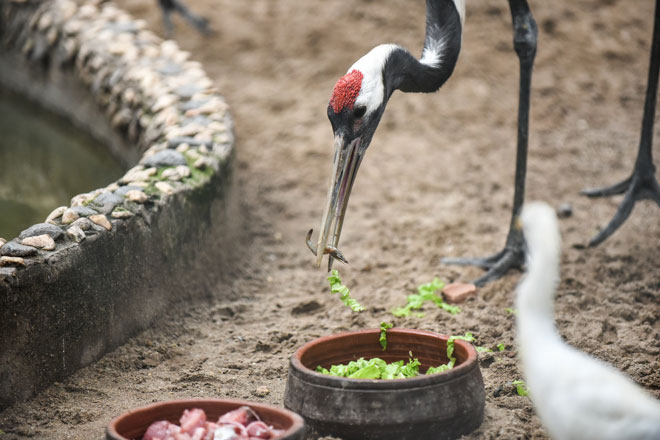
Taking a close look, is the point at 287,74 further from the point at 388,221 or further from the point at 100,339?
the point at 100,339

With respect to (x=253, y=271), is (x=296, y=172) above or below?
above

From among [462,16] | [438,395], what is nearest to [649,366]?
[438,395]

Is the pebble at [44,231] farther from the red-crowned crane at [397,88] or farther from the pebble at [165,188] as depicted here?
the red-crowned crane at [397,88]

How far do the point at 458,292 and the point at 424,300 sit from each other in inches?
6.5

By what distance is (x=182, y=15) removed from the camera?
7.20m

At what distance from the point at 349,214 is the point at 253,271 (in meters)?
0.93

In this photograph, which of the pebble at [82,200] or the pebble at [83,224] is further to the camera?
the pebble at [82,200]

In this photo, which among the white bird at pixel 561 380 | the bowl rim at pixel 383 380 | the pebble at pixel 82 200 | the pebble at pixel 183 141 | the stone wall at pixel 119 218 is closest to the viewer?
the white bird at pixel 561 380

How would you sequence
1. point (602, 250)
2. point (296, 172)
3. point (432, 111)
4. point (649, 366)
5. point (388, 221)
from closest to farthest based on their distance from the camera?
1. point (649, 366)
2. point (602, 250)
3. point (388, 221)
4. point (296, 172)
5. point (432, 111)

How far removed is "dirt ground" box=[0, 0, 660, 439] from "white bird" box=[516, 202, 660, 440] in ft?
1.83

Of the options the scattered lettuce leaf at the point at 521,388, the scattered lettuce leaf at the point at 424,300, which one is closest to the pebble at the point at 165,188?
the scattered lettuce leaf at the point at 424,300

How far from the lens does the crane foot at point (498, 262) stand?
3916mm

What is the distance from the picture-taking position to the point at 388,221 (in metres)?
4.77

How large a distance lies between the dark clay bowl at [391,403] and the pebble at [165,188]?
4.34 feet
